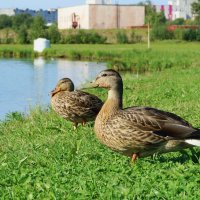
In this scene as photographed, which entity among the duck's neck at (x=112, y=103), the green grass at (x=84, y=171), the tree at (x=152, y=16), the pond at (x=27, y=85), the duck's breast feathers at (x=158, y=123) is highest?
the tree at (x=152, y=16)

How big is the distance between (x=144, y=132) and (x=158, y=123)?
0.22 meters

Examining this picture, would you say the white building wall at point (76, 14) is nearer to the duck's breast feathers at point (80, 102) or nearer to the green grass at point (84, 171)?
the duck's breast feathers at point (80, 102)

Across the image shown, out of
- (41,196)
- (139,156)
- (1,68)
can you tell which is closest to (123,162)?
(139,156)

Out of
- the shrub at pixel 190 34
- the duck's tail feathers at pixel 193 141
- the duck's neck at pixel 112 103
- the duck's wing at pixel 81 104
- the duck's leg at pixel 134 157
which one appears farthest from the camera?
the shrub at pixel 190 34

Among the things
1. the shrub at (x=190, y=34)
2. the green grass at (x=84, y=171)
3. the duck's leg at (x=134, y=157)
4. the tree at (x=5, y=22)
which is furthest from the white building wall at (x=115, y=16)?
the duck's leg at (x=134, y=157)

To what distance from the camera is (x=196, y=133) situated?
6543 mm

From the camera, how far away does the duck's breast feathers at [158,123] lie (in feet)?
21.5

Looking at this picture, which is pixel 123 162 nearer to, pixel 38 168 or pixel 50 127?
pixel 38 168

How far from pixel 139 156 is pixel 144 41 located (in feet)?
223

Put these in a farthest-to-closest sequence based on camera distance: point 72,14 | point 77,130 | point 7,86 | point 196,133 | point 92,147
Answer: point 72,14
point 7,86
point 77,130
point 92,147
point 196,133

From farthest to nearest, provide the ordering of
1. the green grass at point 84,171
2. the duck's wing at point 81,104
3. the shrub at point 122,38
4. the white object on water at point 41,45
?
the shrub at point 122,38 < the white object on water at point 41,45 < the duck's wing at point 81,104 < the green grass at point 84,171

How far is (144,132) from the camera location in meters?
6.61

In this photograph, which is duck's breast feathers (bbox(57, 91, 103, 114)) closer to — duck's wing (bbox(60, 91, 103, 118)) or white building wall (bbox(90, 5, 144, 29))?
duck's wing (bbox(60, 91, 103, 118))

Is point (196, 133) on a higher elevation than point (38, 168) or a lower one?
higher
